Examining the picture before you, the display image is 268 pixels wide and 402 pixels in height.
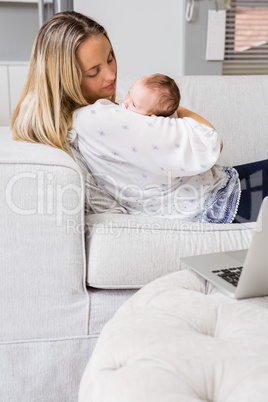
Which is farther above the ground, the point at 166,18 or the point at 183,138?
the point at 166,18

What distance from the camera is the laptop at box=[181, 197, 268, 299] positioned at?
2.66ft

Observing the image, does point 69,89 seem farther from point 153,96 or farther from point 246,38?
point 246,38

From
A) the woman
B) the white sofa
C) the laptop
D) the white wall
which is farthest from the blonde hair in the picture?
the white wall

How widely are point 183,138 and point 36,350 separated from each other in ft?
2.08

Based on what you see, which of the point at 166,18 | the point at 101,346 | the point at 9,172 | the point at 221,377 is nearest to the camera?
the point at 221,377

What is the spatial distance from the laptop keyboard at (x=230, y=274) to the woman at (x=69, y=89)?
43cm

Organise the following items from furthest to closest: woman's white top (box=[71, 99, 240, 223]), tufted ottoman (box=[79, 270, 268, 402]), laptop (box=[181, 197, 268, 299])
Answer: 1. woman's white top (box=[71, 99, 240, 223])
2. laptop (box=[181, 197, 268, 299])
3. tufted ottoman (box=[79, 270, 268, 402])

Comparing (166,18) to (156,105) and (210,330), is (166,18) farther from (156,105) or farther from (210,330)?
(210,330)

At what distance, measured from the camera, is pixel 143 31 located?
308 centimetres

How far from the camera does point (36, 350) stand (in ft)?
4.02

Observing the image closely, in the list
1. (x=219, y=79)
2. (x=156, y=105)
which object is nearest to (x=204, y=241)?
(x=156, y=105)

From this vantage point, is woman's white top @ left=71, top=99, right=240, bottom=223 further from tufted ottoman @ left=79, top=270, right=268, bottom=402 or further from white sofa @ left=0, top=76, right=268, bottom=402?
tufted ottoman @ left=79, top=270, right=268, bottom=402

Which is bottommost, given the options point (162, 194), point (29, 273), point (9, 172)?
point (29, 273)

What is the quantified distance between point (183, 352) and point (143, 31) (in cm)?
266
